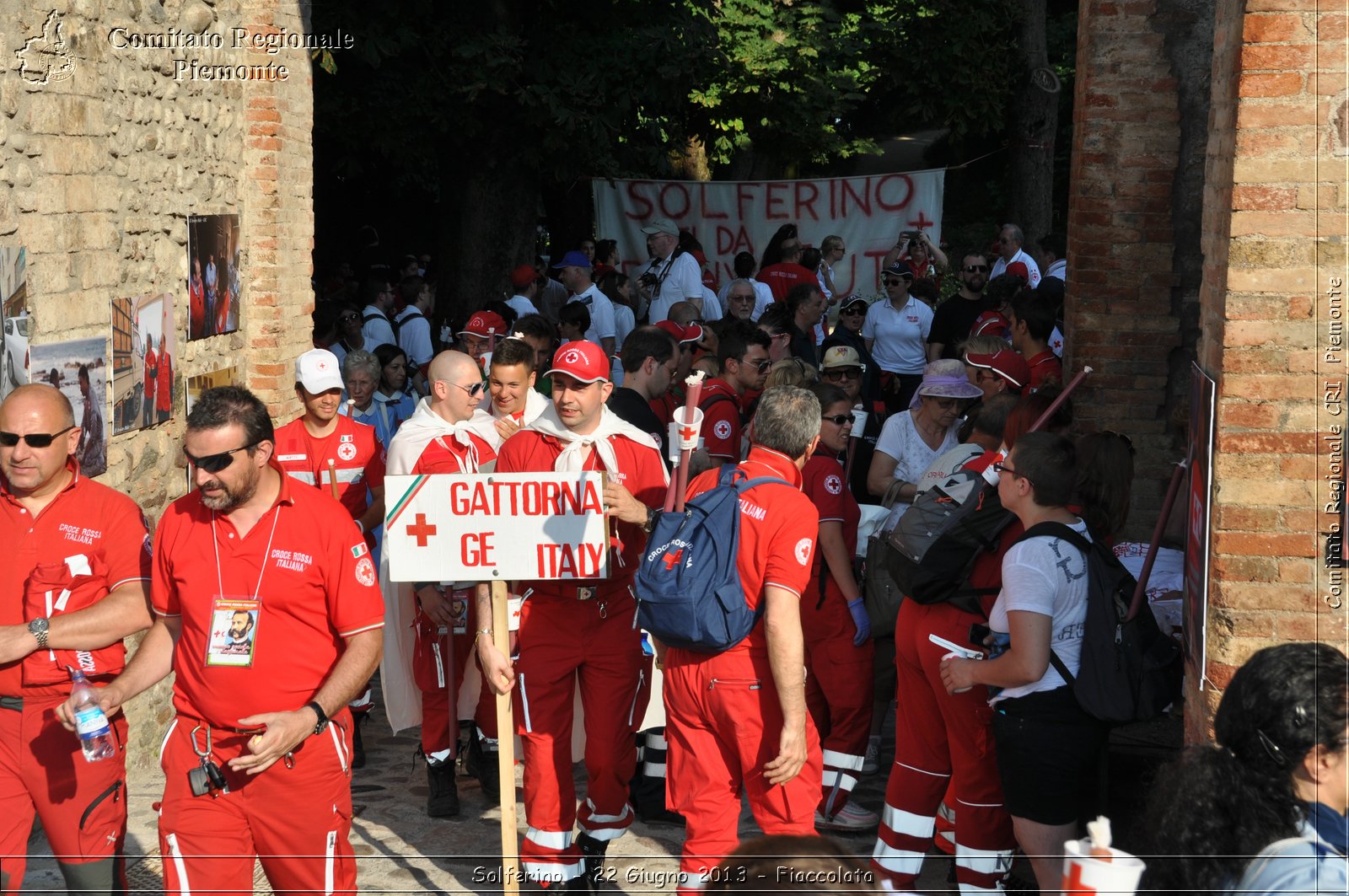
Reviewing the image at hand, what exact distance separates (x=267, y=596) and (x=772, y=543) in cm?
164

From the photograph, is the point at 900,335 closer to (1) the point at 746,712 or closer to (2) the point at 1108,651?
(2) the point at 1108,651

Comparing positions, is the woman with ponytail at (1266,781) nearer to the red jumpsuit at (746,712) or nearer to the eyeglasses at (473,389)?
the red jumpsuit at (746,712)

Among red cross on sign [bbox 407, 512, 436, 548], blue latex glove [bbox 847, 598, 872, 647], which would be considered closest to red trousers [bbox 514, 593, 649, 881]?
red cross on sign [bbox 407, 512, 436, 548]

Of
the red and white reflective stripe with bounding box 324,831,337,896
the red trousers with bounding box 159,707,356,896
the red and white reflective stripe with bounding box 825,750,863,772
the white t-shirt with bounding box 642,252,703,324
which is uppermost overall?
the white t-shirt with bounding box 642,252,703,324

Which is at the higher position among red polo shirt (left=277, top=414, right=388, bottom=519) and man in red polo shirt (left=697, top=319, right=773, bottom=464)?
man in red polo shirt (left=697, top=319, right=773, bottom=464)

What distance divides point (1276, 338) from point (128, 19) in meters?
5.51

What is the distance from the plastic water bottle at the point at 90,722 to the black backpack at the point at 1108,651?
3027mm

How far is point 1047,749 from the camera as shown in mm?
4566

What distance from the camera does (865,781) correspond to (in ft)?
22.6

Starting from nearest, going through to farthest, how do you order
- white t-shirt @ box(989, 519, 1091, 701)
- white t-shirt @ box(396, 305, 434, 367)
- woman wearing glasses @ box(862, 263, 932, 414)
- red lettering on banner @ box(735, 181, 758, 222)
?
1. white t-shirt @ box(989, 519, 1091, 701)
2. woman wearing glasses @ box(862, 263, 932, 414)
3. white t-shirt @ box(396, 305, 434, 367)
4. red lettering on banner @ box(735, 181, 758, 222)

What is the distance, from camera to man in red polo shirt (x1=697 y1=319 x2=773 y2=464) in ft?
23.0

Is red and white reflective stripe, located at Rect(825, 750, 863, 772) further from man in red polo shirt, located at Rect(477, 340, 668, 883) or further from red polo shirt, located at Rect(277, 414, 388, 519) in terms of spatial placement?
red polo shirt, located at Rect(277, 414, 388, 519)

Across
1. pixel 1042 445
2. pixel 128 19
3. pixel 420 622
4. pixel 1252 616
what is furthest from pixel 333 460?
pixel 1252 616

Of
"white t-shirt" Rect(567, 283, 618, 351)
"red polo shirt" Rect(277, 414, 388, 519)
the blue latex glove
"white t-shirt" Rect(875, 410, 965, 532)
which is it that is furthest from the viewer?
"white t-shirt" Rect(567, 283, 618, 351)
